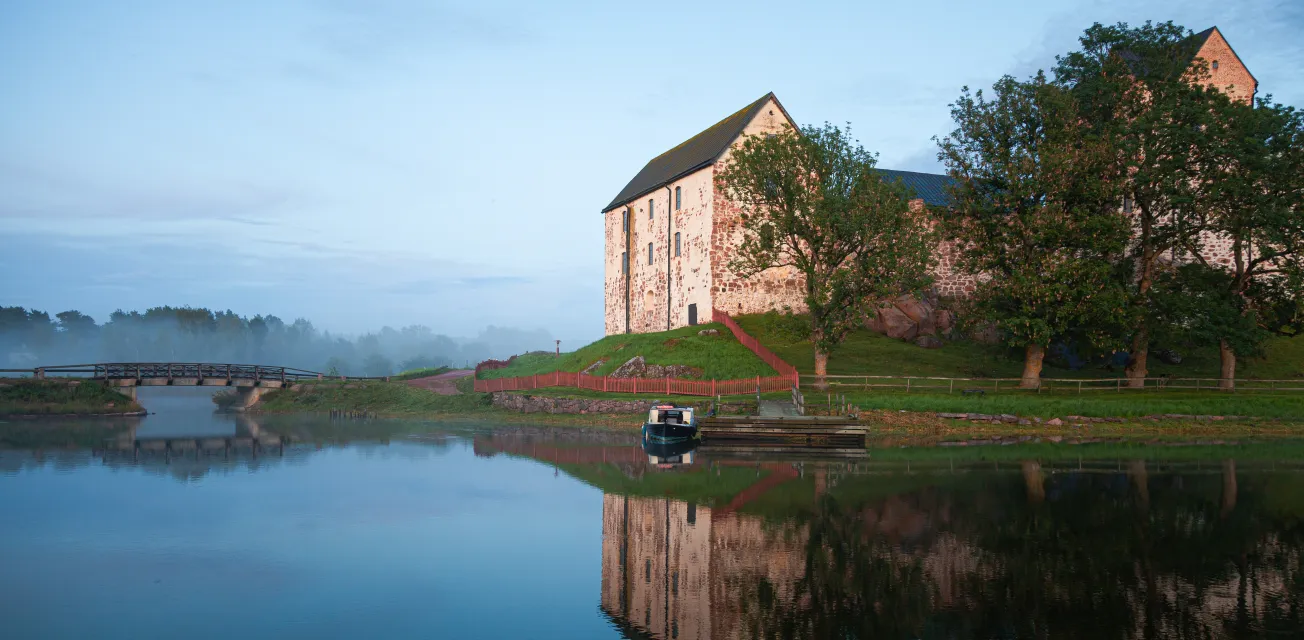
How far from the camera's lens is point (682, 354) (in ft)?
161

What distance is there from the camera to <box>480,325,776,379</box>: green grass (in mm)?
46188

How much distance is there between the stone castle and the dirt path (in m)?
13.6

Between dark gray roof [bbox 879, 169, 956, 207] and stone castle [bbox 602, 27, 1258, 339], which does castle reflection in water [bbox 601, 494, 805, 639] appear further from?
dark gray roof [bbox 879, 169, 956, 207]

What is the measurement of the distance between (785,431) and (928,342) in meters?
23.3

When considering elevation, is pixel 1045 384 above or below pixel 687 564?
above

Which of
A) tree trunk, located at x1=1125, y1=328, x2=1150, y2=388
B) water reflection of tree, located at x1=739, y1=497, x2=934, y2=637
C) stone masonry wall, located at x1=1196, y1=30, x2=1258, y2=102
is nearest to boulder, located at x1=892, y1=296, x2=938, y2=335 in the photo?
tree trunk, located at x1=1125, y1=328, x2=1150, y2=388

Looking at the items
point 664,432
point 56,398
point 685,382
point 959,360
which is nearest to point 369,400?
point 56,398

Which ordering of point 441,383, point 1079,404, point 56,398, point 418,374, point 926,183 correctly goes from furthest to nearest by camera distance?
point 418,374
point 441,383
point 926,183
point 56,398
point 1079,404

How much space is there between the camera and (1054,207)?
4200cm

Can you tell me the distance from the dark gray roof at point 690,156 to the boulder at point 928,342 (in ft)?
54.2

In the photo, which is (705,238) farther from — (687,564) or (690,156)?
(687,564)

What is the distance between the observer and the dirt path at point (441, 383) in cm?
6199

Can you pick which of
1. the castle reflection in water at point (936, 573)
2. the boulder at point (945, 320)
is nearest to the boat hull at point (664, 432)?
the castle reflection in water at point (936, 573)

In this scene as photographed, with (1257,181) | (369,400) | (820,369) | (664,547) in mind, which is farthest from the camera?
(369,400)
